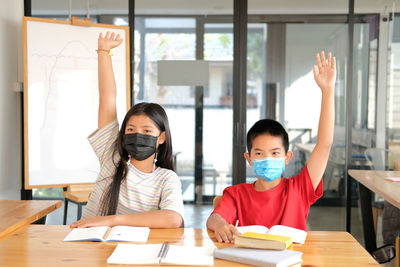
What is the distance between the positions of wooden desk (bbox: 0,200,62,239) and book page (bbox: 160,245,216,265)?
64 centimetres

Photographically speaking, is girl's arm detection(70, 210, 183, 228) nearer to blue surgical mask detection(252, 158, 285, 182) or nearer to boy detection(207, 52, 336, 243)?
boy detection(207, 52, 336, 243)

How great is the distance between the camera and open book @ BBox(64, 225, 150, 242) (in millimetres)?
1601

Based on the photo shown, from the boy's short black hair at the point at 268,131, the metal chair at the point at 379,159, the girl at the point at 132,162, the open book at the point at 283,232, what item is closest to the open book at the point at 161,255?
the open book at the point at 283,232

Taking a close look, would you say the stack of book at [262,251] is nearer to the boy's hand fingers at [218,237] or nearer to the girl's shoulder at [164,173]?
the boy's hand fingers at [218,237]

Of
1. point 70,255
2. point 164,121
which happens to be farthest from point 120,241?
point 164,121

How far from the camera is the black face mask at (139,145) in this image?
198 cm

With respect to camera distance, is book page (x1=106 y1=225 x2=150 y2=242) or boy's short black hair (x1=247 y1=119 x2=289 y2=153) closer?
book page (x1=106 y1=225 x2=150 y2=242)

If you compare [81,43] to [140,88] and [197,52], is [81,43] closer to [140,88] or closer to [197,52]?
[140,88]

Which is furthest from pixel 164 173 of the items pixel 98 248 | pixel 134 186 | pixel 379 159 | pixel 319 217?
pixel 379 159

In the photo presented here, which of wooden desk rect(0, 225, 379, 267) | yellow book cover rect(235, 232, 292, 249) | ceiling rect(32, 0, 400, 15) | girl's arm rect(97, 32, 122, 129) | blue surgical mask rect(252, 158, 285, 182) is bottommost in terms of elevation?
wooden desk rect(0, 225, 379, 267)

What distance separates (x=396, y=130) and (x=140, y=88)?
2.35 metres

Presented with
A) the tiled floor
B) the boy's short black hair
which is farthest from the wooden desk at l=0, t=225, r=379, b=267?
the tiled floor

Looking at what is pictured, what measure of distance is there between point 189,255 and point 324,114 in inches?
30.7

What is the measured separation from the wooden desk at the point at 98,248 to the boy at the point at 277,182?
157 mm
